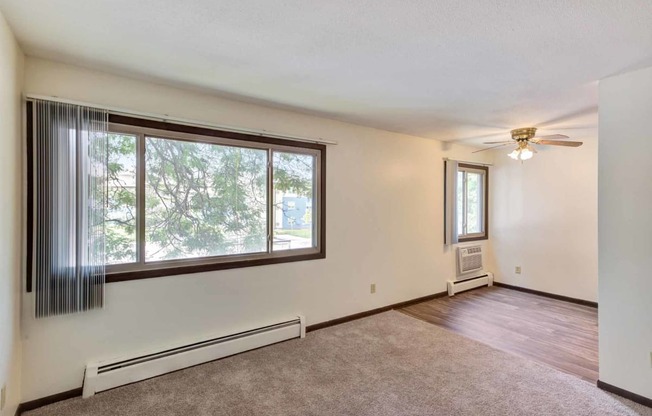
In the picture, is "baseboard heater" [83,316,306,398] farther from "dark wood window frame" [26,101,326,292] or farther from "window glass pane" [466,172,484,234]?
"window glass pane" [466,172,484,234]

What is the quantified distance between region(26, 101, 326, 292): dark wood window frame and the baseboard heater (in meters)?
0.60

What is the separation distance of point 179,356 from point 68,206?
1398 millimetres

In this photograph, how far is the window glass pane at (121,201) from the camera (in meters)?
2.45

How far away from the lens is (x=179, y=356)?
263 cm

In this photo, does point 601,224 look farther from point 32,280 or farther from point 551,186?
point 32,280

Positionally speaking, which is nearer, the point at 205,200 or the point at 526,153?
the point at 205,200

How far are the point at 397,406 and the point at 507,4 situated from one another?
7.88 ft

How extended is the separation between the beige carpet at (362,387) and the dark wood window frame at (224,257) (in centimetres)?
80

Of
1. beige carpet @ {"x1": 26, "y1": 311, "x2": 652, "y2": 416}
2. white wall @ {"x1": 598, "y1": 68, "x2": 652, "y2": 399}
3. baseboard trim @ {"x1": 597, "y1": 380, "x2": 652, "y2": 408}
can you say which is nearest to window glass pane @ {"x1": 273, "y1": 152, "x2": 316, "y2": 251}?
beige carpet @ {"x1": 26, "y1": 311, "x2": 652, "y2": 416}

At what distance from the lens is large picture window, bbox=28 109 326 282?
251 cm

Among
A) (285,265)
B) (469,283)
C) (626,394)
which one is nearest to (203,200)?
(285,265)

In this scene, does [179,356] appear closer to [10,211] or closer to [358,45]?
[10,211]

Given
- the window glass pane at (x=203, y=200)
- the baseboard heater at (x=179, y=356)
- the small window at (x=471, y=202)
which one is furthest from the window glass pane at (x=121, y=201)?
the small window at (x=471, y=202)

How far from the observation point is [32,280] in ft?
6.89
